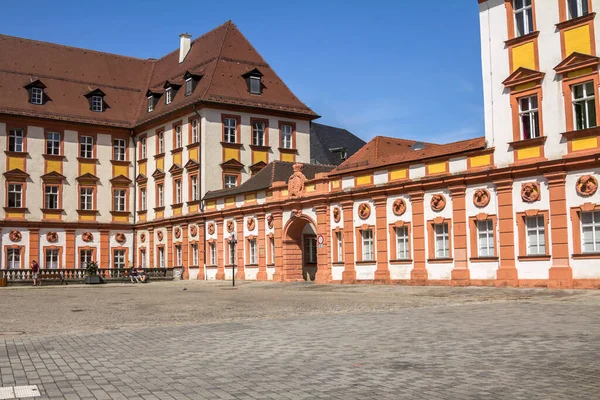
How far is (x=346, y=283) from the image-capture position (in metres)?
34.0

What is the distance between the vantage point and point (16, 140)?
52562 millimetres

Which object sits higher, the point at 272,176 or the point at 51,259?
the point at 272,176

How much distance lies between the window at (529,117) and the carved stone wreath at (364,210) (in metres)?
8.60

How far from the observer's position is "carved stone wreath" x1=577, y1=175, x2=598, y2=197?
24156 mm

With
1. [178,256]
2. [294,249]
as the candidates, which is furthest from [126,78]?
[294,249]

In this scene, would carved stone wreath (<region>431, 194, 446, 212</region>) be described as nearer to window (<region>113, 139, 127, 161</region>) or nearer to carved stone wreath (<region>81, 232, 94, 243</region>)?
carved stone wreath (<region>81, 232, 94, 243</region>)

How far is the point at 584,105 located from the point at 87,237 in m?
40.7

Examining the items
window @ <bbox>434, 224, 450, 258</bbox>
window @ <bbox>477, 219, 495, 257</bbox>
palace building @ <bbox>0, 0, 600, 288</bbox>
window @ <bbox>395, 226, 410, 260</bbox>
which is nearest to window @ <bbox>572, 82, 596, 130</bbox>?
palace building @ <bbox>0, 0, 600, 288</bbox>

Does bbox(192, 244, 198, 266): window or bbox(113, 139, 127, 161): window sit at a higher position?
bbox(113, 139, 127, 161): window

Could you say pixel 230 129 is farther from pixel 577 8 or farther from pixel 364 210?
pixel 577 8

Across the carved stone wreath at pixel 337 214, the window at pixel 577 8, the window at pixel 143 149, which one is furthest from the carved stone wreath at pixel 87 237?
the window at pixel 577 8

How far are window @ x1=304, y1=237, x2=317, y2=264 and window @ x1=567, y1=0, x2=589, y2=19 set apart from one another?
20.1 meters

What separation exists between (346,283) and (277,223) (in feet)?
22.7

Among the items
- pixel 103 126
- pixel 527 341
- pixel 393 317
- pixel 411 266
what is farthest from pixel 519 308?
pixel 103 126
